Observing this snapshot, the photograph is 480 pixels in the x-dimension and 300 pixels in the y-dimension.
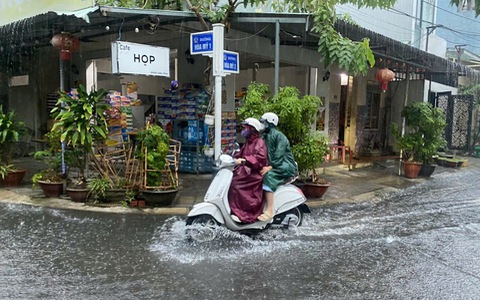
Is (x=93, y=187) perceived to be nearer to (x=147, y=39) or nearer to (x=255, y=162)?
(x=255, y=162)

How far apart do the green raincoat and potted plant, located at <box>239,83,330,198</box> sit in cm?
150

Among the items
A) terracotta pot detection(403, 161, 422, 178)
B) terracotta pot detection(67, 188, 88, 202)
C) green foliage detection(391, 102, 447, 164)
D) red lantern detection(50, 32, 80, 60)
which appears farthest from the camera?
terracotta pot detection(403, 161, 422, 178)

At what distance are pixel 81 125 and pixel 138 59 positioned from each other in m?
1.63

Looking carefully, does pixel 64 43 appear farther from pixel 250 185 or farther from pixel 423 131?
pixel 423 131

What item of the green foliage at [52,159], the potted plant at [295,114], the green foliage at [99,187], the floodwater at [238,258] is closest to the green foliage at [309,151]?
the potted plant at [295,114]

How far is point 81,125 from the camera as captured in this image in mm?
7266

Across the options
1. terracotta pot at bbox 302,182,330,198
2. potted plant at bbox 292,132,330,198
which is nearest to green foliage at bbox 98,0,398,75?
potted plant at bbox 292,132,330,198

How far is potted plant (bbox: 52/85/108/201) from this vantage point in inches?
287

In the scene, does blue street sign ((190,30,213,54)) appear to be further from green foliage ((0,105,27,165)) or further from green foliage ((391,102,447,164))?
green foliage ((391,102,447,164))

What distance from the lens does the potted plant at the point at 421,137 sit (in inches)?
440

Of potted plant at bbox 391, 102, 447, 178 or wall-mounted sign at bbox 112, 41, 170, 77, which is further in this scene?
potted plant at bbox 391, 102, 447, 178

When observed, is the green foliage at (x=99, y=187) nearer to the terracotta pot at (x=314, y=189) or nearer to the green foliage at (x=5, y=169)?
the green foliage at (x=5, y=169)

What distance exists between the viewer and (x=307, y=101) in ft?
25.1

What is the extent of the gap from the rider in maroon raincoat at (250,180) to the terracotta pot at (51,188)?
4289 millimetres
